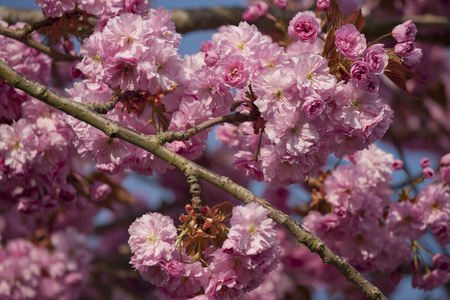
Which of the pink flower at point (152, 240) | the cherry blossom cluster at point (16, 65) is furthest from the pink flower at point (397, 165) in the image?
the cherry blossom cluster at point (16, 65)

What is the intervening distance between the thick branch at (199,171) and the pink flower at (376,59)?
52cm

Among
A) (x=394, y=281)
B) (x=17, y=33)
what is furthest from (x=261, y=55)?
(x=394, y=281)

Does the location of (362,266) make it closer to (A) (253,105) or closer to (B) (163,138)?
(A) (253,105)

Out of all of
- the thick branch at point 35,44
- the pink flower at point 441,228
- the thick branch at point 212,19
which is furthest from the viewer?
the thick branch at point 212,19

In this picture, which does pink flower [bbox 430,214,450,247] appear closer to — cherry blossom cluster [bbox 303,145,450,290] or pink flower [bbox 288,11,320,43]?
cherry blossom cluster [bbox 303,145,450,290]

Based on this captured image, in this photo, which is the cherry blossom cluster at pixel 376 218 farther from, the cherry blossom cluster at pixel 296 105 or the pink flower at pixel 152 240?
the pink flower at pixel 152 240

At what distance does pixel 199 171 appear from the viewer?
163 centimetres

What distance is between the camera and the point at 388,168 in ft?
8.18

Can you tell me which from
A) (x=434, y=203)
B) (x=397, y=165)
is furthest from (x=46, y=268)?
(x=434, y=203)

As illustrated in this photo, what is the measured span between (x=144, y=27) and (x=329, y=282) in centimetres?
330

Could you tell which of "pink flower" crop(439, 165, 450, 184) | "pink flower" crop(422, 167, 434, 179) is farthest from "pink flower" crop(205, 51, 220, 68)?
"pink flower" crop(439, 165, 450, 184)

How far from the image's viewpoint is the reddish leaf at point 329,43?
5.75ft

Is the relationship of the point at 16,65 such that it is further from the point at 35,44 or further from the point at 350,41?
the point at 350,41

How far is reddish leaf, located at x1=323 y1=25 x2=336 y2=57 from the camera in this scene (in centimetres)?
175
